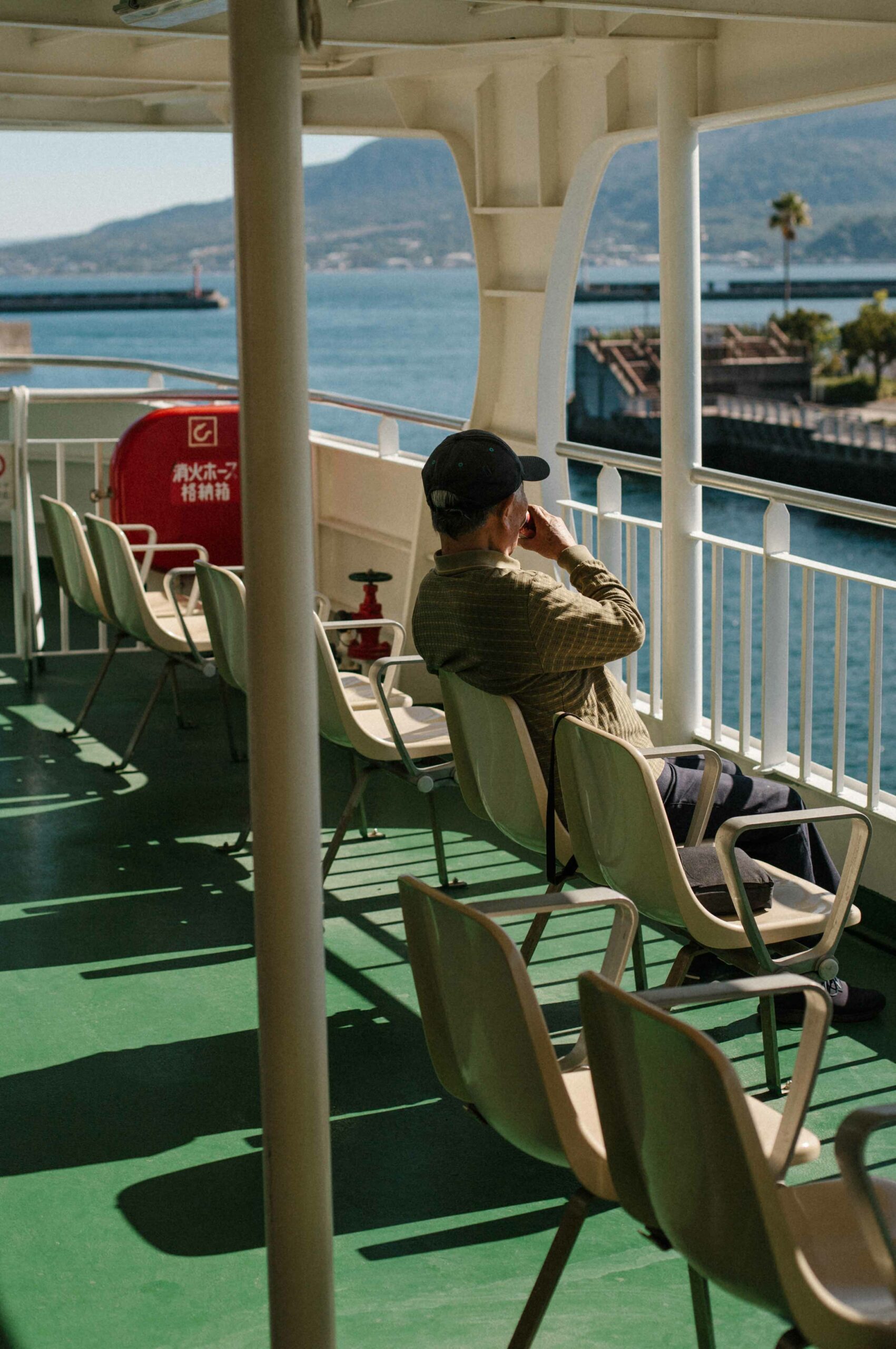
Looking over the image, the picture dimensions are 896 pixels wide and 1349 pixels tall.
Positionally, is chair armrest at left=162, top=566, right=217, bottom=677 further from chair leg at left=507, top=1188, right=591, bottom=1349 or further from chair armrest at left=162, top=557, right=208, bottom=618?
chair leg at left=507, top=1188, right=591, bottom=1349

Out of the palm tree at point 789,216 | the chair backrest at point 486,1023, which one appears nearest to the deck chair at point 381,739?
the chair backrest at point 486,1023

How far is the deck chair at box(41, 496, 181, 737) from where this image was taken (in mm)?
6016

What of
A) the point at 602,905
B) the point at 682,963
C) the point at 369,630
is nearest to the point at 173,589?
the point at 369,630

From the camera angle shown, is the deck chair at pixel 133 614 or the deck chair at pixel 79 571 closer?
the deck chair at pixel 133 614

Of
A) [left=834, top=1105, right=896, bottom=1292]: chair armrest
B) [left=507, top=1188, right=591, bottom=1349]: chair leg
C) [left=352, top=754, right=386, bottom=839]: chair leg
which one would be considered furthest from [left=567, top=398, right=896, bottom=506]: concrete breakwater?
[left=834, top=1105, right=896, bottom=1292]: chair armrest

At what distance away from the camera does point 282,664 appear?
182cm

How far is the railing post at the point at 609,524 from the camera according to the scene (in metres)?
5.46

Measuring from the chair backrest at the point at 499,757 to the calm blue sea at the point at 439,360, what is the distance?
458 inches

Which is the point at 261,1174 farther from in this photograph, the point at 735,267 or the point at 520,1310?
the point at 735,267

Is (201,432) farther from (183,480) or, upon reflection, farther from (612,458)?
(612,458)

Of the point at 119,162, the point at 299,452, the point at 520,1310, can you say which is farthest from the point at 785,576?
the point at 119,162

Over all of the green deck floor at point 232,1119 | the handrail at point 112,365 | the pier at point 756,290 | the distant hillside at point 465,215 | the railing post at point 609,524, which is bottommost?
the green deck floor at point 232,1119

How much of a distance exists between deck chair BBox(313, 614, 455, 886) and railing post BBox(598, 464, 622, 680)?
121 cm

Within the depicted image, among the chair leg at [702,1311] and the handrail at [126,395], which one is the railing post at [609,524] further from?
the chair leg at [702,1311]
